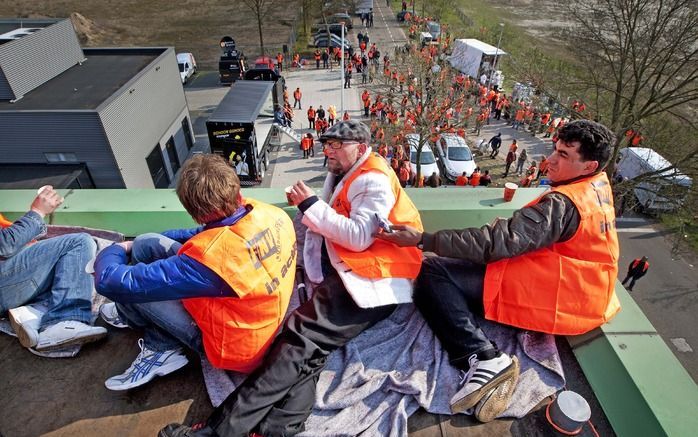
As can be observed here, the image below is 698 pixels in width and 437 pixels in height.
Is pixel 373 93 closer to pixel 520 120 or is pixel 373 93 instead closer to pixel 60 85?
pixel 520 120

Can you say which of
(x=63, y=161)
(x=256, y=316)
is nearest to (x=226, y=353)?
(x=256, y=316)

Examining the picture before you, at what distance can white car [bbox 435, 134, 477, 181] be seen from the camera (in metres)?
16.4

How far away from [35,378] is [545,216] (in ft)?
13.1

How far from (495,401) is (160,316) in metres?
2.40

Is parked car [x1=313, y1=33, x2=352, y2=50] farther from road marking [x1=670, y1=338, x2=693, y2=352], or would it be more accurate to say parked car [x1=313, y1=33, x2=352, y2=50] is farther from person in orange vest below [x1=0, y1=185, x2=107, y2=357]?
person in orange vest below [x1=0, y1=185, x2=107, y2=357]

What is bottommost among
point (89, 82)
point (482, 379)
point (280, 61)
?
point (280, 61)

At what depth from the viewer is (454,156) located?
1684 centimetres

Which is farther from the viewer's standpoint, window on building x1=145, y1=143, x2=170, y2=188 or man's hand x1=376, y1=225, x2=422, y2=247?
window on building x1=145, y1=143, x2=170, y2=188

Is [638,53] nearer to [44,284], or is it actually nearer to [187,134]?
[44,284]

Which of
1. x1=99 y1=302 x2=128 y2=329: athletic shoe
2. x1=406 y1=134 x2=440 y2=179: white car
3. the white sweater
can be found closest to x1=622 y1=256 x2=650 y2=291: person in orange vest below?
x1=406 y1=134 x2=440 y2=179: white car

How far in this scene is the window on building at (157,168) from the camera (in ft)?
51.3

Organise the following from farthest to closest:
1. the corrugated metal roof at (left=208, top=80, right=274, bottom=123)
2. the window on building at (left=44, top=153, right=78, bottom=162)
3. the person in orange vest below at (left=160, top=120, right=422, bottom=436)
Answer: the corrugated metal roof at (left=208, top=80, right=274, bottom=123) < the window on building at (left=44, top=153, right=78, bottom=162) < the person in orange vest below at (left=160, top=120, right=422, bottom=436)

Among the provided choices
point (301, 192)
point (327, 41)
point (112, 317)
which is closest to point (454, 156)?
point (301, 192)

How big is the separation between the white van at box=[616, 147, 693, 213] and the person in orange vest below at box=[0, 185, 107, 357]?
13063mm
